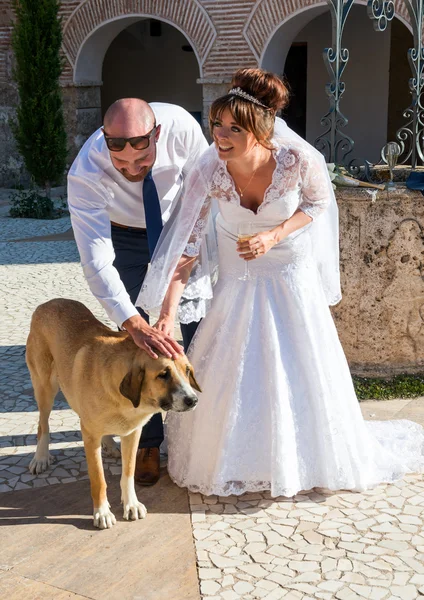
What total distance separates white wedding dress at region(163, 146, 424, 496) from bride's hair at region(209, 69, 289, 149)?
27cm

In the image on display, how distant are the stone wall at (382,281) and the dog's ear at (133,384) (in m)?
2.54

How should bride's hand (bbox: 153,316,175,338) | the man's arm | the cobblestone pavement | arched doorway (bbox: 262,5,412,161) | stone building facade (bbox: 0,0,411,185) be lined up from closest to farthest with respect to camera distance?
1. the cobblestone pavement
2. the man's arm
3. bride's hand (bbox: 153,316,175,338)
4. stone building facade (bbox: 0,0,411,185)
5. arched doorway (bbox: 262,5,412,161)

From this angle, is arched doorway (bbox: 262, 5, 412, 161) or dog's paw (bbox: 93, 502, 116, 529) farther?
arched doorway (bbox: 262, 5, 412, 161)

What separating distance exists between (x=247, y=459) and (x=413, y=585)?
102 centimetres

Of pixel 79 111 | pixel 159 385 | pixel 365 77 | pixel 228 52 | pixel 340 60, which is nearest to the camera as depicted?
pixel 159 385

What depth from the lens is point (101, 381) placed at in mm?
3264

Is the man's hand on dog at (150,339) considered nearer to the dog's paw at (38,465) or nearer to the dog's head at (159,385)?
the dog's head at (159,385)

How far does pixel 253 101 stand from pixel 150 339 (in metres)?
1.17

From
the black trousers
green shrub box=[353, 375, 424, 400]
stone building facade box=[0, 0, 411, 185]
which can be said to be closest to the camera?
the black trousers

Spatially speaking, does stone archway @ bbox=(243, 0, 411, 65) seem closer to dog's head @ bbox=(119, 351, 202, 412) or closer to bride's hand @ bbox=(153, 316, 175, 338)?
bride's hand @ bbox=(153, 316, 175, 338)

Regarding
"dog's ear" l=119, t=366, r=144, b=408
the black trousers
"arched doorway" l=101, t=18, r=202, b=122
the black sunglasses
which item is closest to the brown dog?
"dog's ear" l=119, t=366, r=144, b=408

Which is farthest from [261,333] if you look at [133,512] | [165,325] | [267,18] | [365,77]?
[365,77]

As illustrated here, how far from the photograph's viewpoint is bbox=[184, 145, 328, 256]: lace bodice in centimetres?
361

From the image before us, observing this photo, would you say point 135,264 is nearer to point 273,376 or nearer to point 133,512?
point 273,376
